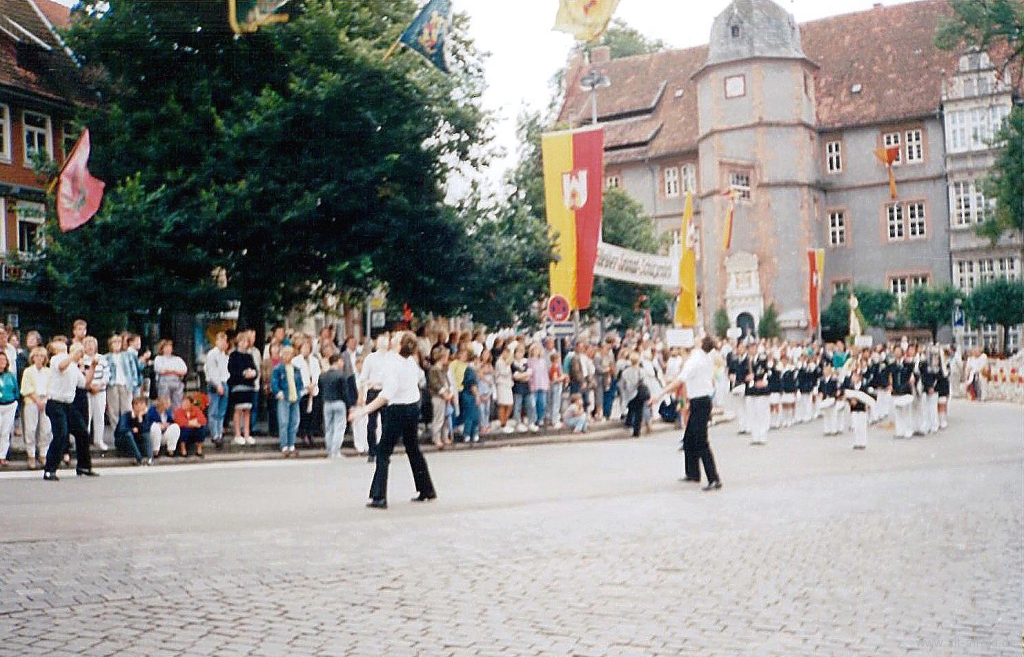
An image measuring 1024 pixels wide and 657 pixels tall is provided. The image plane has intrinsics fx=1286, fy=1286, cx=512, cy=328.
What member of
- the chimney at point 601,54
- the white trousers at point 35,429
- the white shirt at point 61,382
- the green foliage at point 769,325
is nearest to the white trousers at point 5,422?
the white trousers at point 35,429

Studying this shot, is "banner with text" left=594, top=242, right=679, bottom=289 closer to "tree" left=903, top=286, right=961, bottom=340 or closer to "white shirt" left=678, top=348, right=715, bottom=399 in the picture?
"white shirt" left=678, top=348, right=715, bottom=399

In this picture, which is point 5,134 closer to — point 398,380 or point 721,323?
point 398,380

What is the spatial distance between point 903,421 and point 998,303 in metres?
38.1

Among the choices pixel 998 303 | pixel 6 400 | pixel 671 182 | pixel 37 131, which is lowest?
pixel 6 400

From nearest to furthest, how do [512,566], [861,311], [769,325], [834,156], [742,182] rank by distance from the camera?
[512,566] < [769,325] < [861,311] < [742,182] < [834,156]

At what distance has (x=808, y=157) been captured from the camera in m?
70.3

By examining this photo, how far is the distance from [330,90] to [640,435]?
33.1 ft

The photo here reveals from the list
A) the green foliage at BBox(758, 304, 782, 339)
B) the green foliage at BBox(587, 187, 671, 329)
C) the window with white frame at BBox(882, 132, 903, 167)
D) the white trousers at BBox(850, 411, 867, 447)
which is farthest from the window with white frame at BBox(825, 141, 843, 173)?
the white trousers at BBox(850, 411, 867, 447)

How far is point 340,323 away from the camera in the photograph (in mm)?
64562

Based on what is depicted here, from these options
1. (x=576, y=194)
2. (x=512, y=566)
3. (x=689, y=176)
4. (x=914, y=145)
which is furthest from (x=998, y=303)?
(x=512, y=566)

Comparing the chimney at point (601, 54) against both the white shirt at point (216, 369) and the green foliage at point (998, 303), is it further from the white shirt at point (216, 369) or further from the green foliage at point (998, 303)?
the white shirt at point (216, 369)

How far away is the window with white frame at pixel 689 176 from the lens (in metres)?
74.9

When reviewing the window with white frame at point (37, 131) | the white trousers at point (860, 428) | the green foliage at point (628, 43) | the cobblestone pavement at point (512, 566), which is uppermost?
the green foliage at point (628, 43)

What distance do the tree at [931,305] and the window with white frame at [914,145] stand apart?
10.2 metres
